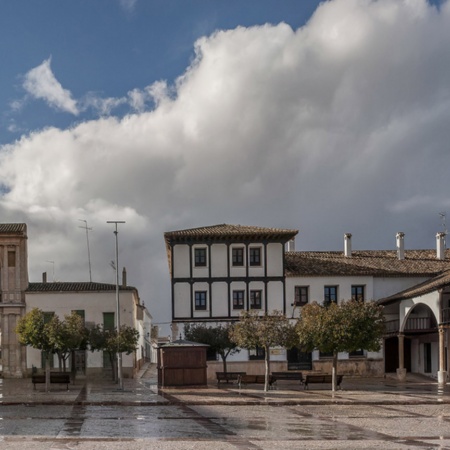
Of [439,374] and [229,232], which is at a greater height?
[229,232]

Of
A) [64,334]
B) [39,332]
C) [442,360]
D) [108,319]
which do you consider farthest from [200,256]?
[442,360]

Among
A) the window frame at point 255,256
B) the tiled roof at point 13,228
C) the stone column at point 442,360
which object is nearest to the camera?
the stone column at point 442,360

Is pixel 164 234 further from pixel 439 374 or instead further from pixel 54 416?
pixel 54 416

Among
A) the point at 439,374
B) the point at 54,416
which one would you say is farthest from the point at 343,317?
the point at 54,416

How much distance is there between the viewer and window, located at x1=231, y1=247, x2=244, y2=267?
2135 inches

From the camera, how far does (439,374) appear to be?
151ft

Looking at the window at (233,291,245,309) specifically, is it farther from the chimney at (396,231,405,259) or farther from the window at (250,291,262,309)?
the chimney at (396,231,405,259)

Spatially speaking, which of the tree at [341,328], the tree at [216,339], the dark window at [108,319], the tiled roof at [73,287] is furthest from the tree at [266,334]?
the tiled roof at [73,287]

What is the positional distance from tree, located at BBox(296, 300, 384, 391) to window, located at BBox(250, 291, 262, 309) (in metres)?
14.9

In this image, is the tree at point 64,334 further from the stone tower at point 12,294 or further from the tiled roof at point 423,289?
the tiled roof at point 423,289

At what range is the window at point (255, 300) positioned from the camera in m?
53.7

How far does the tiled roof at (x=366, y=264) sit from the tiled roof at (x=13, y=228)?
58.2 ft

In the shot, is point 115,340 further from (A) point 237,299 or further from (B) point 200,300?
(A) point 237,299

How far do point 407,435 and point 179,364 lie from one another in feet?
69.7
